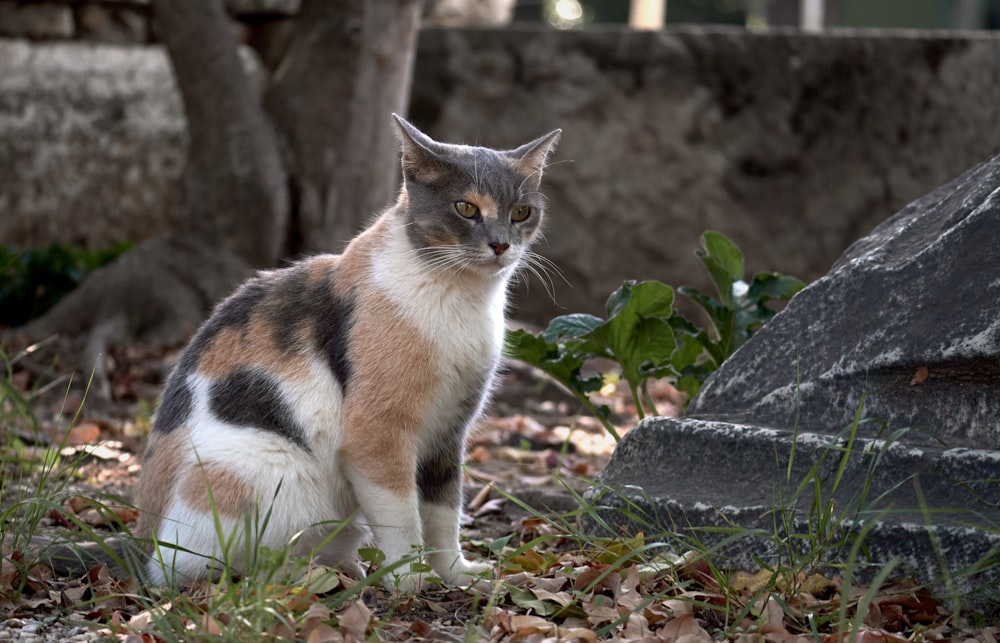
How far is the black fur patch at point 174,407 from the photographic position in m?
3.11

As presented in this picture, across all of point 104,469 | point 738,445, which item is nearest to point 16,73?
point 104,469

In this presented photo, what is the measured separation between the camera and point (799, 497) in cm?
283

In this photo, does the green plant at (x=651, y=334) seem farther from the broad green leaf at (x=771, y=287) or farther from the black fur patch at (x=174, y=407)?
the black fur patch at (x=174, y=407)

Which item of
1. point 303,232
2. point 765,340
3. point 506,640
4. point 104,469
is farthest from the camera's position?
point 303,232

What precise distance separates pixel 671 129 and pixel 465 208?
4401 millimetres

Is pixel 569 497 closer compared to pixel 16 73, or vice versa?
pixel 569 497

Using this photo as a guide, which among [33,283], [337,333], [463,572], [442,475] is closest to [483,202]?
[337,333]

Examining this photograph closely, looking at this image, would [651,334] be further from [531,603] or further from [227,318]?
[227,318]

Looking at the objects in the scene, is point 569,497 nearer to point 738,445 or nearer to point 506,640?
point 738,445

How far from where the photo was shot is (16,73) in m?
6.91

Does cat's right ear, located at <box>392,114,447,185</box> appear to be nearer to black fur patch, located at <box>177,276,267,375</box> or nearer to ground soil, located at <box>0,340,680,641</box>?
black fur patch, located at <box>177,276,267,375</box>

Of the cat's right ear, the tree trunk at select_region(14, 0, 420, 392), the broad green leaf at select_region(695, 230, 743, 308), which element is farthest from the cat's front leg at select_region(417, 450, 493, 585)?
the tree trunk at select_region(14, 0, 420, 392)

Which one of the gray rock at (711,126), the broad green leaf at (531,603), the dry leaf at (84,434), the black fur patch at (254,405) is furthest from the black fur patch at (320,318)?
the gray rock at (711,126)

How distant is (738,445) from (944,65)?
5.20 m
